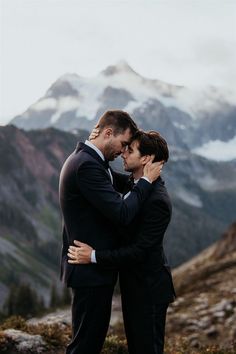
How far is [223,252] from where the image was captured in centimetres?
4462

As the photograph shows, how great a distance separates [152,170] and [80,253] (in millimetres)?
1390

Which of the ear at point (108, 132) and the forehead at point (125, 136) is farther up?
the ear at point (108, 132)

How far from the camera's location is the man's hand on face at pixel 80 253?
7230 millimetres

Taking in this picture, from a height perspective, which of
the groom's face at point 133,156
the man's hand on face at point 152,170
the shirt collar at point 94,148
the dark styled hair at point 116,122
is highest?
the dark styled hair at point 116,122

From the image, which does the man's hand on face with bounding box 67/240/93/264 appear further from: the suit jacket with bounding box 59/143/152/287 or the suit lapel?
the suit lapel

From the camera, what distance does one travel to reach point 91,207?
7.27 metres

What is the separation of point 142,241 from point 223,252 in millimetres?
38539

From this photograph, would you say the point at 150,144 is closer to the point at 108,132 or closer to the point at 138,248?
the point at 108,132

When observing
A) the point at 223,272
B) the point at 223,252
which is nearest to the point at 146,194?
the point at 223,272

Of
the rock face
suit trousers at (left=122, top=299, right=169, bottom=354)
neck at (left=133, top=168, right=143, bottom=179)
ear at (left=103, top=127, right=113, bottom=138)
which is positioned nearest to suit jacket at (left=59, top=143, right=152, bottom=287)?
ear at (left=103, top=127, right=113, bottom=138)

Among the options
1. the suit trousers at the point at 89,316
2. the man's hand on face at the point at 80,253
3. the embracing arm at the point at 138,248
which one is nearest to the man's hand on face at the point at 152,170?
the embracing arm at the point at 138,248

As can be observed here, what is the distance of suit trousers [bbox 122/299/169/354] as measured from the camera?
294 inches

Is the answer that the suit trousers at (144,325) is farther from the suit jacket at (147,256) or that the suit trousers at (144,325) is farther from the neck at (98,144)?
the neck at (98,144)

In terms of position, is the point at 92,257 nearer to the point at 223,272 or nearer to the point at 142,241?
the point at 142,241
